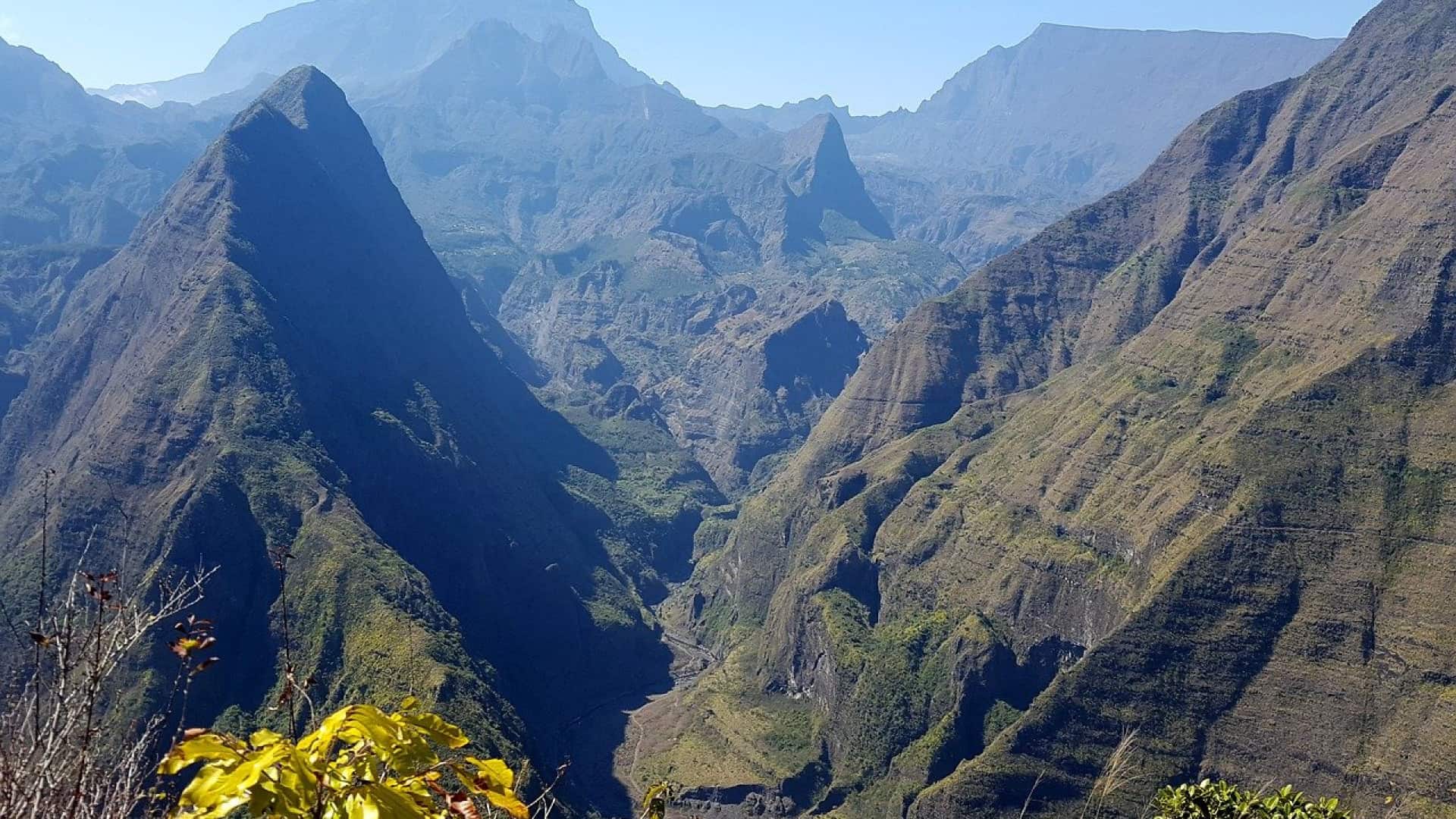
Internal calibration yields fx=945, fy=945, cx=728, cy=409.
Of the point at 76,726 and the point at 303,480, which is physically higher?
the point at 76,726

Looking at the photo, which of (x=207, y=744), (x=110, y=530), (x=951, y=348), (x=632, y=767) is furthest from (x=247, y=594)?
(x=951, y=348)

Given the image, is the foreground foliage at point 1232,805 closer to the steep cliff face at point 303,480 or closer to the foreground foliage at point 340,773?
the foreground foliage at point 340,773

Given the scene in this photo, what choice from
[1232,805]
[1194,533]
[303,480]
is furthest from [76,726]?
[303,480]

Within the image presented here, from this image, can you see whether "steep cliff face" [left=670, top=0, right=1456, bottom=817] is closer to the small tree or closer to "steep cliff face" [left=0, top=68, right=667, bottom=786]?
"steep cliff face" [left=0, top=68, right=667, bottom=786]

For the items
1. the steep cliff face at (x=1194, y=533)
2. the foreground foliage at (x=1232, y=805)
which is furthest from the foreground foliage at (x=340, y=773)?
the steep cliff face at (x=1194, y=533)

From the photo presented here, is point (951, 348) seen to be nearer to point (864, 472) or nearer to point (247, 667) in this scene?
point (864, 472)

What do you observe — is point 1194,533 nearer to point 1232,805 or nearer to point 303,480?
point 1232,805
